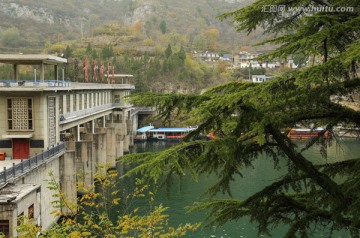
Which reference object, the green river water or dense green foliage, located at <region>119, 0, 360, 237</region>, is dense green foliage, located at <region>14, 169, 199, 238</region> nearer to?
dense green foliage, located at <region>119, 0, 360, 237</region>

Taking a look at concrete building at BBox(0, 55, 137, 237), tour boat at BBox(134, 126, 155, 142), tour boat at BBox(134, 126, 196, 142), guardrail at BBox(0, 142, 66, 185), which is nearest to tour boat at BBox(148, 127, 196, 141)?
tour boat at BBox(134, 126, 196, 142)

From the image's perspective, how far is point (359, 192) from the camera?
6508 millimetres

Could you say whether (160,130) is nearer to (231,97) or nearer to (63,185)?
(63,185)

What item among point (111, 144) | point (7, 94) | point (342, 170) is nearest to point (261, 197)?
point (342, 170)

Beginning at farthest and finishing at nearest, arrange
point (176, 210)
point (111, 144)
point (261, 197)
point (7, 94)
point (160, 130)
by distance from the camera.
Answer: point (160, 130)
point (111, 144)
point (176, 210)
point (7, 94)
point (261, 197)

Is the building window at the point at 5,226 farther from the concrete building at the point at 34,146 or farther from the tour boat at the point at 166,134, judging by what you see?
the tour boat at the point at 166,134

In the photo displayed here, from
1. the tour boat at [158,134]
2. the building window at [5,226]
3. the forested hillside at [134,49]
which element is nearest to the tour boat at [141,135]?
the tour boat at [158,134]

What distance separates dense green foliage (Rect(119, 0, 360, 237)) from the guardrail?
13.5 meters

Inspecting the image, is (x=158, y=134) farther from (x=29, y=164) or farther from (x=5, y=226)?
(x=5, y=226)

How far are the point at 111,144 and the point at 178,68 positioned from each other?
62139mm

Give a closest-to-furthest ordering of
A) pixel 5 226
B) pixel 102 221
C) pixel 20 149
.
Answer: pixel 102 221
pixel 5 226
pixel 20 149

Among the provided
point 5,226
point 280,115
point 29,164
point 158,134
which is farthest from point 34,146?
point 158,134

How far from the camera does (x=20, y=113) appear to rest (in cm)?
2608

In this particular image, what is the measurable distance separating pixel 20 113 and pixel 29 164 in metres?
5.62
